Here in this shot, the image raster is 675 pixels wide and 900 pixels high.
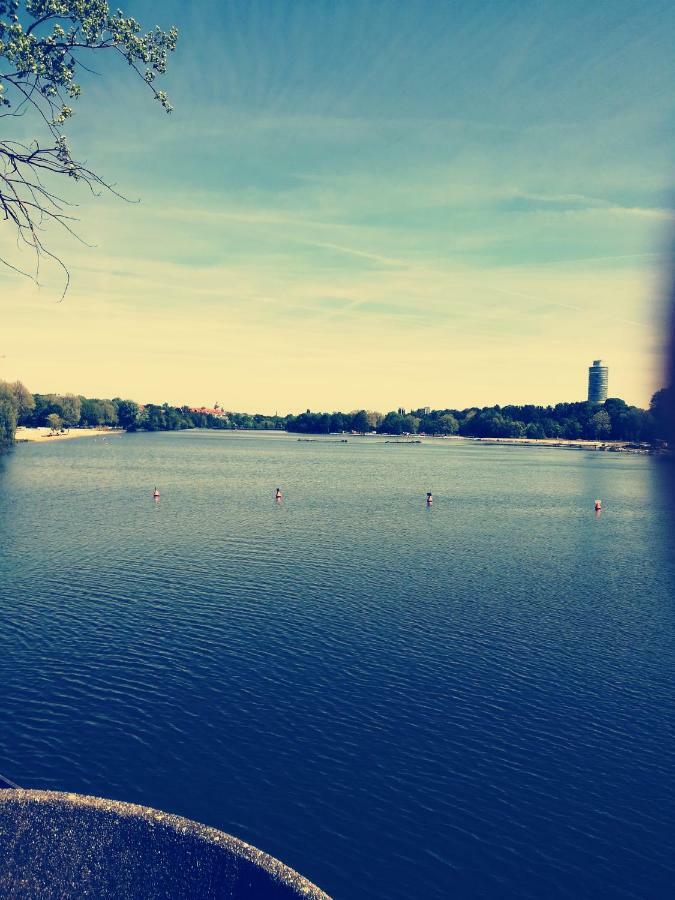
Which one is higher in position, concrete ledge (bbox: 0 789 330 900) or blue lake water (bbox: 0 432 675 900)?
concrete ledge (bbox: 0 789 330 900)

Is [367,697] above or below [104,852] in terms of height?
below

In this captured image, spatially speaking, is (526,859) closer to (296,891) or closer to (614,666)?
(296,891)

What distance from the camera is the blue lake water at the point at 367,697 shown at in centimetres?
2169

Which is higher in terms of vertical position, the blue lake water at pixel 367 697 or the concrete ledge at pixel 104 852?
the concrete ledge at pixel 104 852

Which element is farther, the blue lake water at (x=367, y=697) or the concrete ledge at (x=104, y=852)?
the blue lake water at (x=367, y=697)

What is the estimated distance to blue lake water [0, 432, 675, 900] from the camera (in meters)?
21.7

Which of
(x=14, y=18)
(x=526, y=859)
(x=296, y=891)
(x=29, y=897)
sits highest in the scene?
(x=14, y=18)

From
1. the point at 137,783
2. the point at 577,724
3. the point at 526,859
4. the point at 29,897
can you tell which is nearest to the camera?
the point at 29,897

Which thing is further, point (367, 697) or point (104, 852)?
point (367, 697)

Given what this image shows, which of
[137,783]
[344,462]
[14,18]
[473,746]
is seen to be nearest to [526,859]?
[473,746]

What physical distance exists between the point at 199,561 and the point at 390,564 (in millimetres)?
17916

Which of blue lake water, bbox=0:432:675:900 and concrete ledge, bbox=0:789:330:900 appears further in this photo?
blue lake water, bbox=0:432:675:900

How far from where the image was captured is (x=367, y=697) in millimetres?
31219

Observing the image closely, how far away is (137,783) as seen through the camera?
2383 cm
